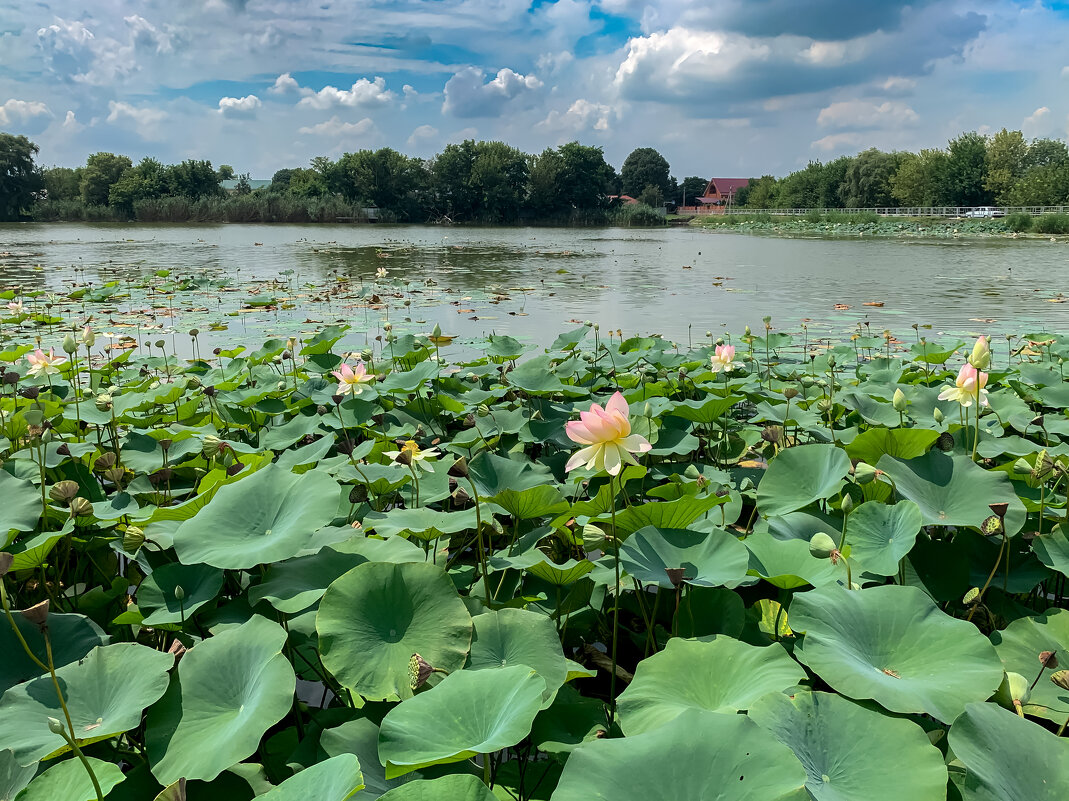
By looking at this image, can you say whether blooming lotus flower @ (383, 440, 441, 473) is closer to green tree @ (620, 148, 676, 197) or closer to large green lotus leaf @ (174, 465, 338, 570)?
large green lotus leaf @ (174, 465, 338, 570)

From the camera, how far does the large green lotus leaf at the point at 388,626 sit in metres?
0.87

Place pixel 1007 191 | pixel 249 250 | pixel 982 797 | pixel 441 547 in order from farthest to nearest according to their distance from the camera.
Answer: pixel 1007 191
pixel 249 250
pixel 441 547
pixel 982 797

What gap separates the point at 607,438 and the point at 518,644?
31 centimetres

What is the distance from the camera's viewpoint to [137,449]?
181 centimetres

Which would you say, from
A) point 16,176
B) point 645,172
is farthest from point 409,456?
point 645,172

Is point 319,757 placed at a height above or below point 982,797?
below

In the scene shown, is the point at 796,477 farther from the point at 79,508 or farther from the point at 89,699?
the point at 79,508

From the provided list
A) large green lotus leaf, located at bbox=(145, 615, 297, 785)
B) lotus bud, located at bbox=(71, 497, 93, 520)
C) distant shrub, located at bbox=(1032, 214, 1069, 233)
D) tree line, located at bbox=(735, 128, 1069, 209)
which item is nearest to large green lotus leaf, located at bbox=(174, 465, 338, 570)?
large green lotus leaf, located at bbox=(145, 615, 297, 785)

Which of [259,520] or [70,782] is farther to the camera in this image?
[259,520]

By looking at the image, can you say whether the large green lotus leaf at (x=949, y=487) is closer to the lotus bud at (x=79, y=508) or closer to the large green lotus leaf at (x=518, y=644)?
the large green lotus leaf at (x=518, y=644)

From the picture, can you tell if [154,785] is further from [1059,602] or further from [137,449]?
[1059,602]

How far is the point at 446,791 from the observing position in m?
0.62

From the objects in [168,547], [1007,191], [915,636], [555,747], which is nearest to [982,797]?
[915,636]

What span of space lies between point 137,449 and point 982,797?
1906 mm
